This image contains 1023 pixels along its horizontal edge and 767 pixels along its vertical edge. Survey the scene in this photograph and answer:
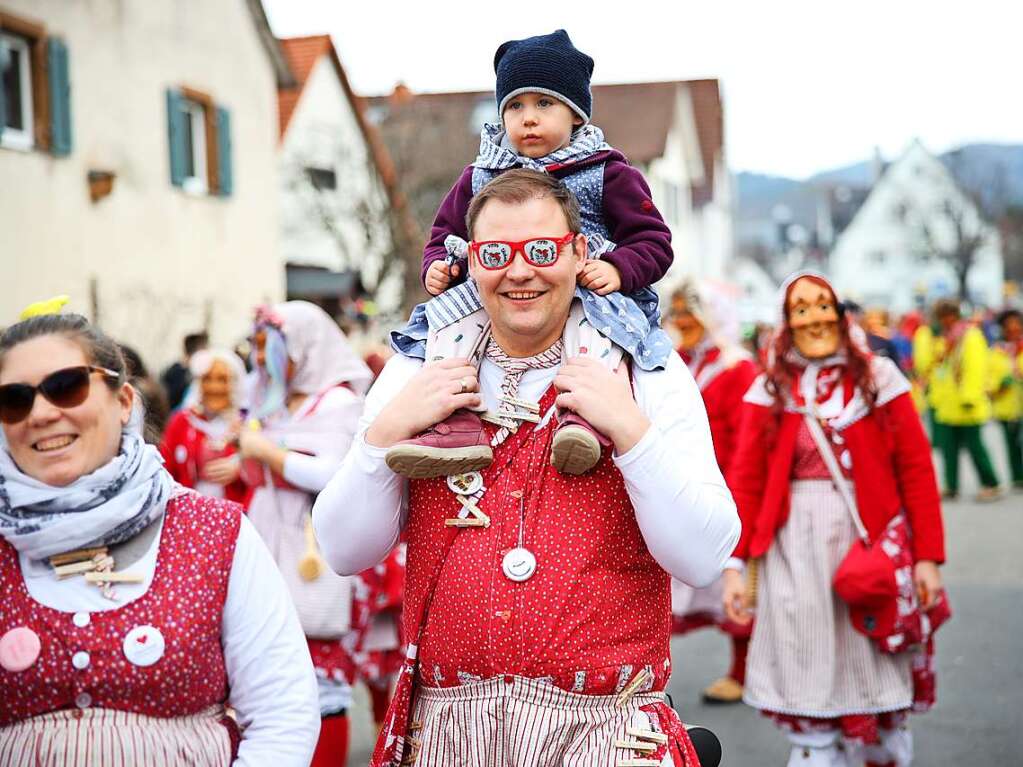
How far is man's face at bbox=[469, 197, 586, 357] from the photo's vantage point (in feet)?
9.32

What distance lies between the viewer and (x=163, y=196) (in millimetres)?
17672

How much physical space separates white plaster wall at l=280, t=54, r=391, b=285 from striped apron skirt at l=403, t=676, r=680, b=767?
2269 cm

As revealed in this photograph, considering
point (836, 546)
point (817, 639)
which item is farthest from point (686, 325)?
point (817, 639)

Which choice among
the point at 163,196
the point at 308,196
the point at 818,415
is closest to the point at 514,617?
the point at 818,415

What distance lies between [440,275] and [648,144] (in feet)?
119

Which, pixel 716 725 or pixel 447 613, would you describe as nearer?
pixel 447 613

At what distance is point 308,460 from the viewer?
541 centimetres

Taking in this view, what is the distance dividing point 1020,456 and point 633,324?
14259 millimetres

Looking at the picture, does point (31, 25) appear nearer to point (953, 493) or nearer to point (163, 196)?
point (163, 196)

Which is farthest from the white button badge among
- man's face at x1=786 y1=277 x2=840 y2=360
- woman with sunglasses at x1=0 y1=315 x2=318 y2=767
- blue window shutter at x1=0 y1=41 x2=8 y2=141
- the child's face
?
blue window shutter at x1=0 y1=41 x2=8 y2=141

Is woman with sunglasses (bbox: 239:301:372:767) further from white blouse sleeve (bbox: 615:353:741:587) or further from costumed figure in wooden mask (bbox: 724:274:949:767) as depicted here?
white blouse sleeve (bbox: 615:353:741:587)

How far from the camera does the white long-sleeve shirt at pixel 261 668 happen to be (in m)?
2.88

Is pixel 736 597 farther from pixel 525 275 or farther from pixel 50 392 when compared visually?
pixel 50 392

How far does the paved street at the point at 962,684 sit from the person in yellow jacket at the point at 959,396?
3296mm
